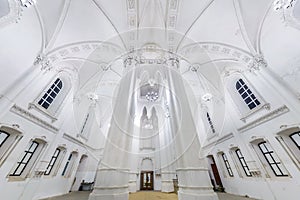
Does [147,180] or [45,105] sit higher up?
[45,105]

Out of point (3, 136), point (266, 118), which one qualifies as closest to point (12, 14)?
point (3, 136)

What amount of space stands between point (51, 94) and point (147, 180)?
865 centimetres

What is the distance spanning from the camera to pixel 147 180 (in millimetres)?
10125

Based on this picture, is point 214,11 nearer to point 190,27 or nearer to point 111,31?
point 190,27

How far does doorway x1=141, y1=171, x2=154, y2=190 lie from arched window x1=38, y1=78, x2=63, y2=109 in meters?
8.08

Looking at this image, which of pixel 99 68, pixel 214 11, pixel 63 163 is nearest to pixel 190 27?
pixel 214 11

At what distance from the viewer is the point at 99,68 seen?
8.27m

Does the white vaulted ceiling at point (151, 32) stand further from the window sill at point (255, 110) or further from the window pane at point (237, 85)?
the window sill at point (255, 110)

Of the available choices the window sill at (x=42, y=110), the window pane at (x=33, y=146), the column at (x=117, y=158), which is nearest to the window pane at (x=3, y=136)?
the window sill at (x=42, y=110)

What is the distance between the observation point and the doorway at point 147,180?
9820mm

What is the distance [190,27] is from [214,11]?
1162 millimetres

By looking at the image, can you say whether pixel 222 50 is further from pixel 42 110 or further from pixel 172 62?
pixel 42 110

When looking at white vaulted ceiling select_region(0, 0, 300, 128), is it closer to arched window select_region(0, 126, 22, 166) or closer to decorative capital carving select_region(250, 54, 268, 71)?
decorative capital carving select_region(250, 54, 268, 71)

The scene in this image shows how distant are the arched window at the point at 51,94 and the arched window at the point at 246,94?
949cm
